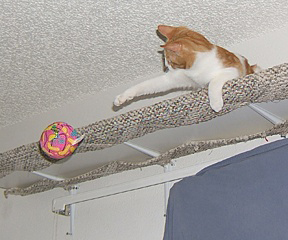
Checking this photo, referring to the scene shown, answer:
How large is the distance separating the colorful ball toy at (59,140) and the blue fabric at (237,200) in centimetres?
35

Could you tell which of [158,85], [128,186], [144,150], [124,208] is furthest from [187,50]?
[124,208]

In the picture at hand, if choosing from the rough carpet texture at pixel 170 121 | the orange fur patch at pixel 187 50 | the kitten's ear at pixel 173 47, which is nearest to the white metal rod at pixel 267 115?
the rough carpet texture at pixel 170 121

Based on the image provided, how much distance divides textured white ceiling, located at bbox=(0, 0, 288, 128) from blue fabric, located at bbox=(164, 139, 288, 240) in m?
0.53

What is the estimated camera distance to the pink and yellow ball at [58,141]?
1.18m

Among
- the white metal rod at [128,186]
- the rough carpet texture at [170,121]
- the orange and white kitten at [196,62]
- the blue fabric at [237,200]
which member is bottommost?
the blue fabric at [237,200]

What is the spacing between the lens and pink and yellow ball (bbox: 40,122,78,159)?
3.89ft

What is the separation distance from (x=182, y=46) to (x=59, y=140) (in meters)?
0.37

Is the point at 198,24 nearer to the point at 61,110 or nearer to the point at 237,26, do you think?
the point at 237,26

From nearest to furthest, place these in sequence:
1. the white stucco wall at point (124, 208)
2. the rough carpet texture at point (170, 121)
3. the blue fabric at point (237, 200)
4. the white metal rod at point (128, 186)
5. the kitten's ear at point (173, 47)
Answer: the blue fabric at point (237, 200), the rough carpet texture at point (170, 121), the kitten's ear at point (173, 47), the white metal rod at point (128, 186), the white stucco wall at point (124, 208)

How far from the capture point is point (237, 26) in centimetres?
136

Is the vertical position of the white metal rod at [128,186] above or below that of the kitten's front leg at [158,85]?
below

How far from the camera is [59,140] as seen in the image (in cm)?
119

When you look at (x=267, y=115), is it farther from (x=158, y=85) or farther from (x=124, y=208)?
(x=124, y=208)

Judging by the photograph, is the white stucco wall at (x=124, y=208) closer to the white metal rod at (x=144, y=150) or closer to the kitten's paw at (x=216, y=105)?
the white metal rod at (x=144, y=150)
